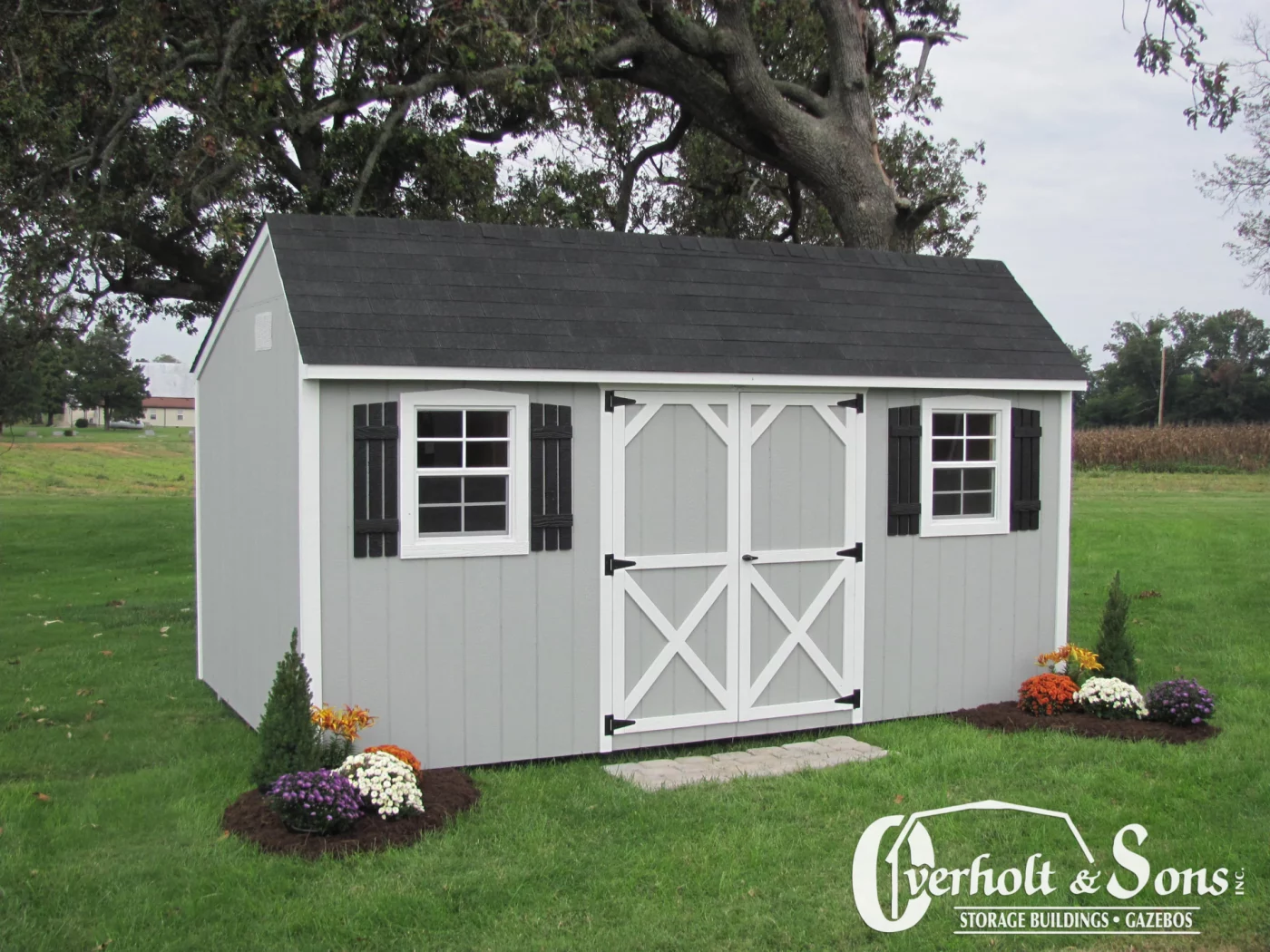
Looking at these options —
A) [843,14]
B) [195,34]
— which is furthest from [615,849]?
[843,14]

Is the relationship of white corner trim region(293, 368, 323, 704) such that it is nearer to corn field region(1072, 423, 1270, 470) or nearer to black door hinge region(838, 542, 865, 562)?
black door hinge region(838, 542, 865, 562)

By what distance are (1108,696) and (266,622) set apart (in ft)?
18.6

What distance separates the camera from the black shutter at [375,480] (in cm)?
680

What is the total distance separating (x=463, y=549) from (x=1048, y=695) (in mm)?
4285

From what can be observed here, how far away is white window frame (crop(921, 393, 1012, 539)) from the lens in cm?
846

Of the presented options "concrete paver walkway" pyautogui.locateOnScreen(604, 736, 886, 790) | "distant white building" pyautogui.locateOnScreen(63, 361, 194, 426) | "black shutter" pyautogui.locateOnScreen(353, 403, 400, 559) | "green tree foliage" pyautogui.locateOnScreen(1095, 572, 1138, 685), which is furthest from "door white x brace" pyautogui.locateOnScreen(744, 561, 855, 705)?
"distant white building" pyautogui.locateOnScreen(63, 361, 194, 426)

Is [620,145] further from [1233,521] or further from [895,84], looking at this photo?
[1233,521]

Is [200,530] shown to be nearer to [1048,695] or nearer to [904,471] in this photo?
[904,471]

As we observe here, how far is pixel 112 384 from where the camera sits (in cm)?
5066

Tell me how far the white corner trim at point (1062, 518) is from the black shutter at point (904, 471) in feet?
4.33

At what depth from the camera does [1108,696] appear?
8188mm

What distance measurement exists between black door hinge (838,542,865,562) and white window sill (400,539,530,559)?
229 centimetres

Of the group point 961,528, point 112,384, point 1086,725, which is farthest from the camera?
point 112,384

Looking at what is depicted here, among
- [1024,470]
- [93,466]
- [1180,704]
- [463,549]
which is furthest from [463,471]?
[93,466]
